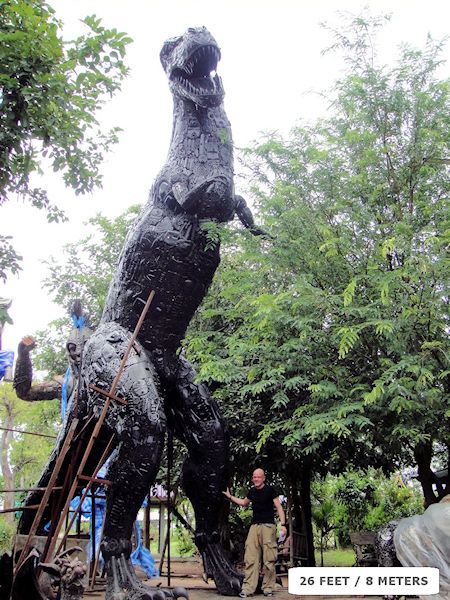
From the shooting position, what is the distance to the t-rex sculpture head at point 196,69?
204 inches

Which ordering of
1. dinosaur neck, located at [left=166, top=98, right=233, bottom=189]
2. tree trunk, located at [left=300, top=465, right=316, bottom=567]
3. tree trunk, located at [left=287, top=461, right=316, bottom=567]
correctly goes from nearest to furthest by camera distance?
1. dinosaur neck, located at [left=166, top=98, right=233, bottom=189]
2. tree trunk, located at [left=287, top=461, right=316, bottom=567]
3. tree trunk, located at [left=300, top=465, right=316, bottom=567]

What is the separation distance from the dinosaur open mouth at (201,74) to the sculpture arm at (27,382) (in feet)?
12.6

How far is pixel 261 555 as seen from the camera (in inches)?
225

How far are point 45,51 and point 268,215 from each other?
232cm

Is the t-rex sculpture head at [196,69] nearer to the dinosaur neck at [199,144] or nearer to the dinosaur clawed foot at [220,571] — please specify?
the dinosaur neck at [199,144]

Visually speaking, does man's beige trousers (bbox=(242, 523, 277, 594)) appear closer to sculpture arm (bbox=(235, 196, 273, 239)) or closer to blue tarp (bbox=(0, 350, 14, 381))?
sculpture arm (bbox=(235, 196, 273, 239))

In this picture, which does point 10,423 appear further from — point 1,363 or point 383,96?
point 383,96

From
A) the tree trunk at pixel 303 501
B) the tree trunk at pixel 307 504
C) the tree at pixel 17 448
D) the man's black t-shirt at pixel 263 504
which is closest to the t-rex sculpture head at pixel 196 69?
the man's black t-shirt at pixel 263 504

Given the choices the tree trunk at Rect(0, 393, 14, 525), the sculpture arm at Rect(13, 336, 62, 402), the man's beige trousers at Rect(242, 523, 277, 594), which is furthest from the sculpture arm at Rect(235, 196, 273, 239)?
the tree trunk at Rect(0, 393, 14, 525)

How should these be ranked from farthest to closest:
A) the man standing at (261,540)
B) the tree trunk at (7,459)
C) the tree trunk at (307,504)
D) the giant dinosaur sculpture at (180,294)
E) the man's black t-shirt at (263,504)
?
the tree trunk at (7,459) → the tree trunk at (307,504) → the man's black t-shirt at (263,504) → the man standing at (261,540) → the giant dinosaur sculpture at (180,294)

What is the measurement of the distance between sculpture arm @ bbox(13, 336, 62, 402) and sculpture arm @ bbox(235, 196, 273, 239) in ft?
11.3

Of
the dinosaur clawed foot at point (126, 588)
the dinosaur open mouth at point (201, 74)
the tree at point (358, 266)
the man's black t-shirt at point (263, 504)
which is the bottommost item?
the dinosaur clawed foot at point (126, 588)

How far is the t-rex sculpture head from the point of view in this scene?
5180 mm

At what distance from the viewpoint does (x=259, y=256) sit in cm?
550
